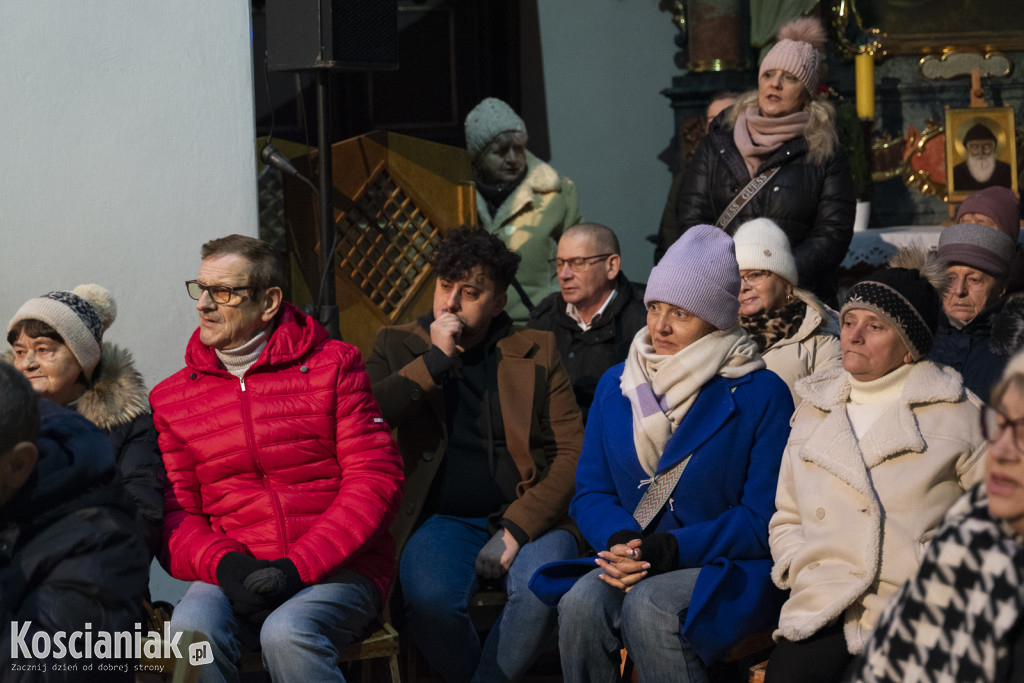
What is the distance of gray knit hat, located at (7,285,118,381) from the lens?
10.9 ft

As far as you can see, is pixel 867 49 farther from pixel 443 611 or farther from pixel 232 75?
pixel 443 611

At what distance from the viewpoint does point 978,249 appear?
3959 millimetres

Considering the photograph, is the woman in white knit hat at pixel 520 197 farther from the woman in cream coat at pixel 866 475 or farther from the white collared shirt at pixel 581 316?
the woman in cream coat at pixel 866 475

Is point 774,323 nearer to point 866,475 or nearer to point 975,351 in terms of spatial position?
point 975,351

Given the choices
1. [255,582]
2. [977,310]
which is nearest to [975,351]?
[977,310]

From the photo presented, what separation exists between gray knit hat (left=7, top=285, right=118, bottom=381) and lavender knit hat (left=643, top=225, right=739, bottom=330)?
61.1 inches

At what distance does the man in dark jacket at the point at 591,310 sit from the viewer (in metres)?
4.24

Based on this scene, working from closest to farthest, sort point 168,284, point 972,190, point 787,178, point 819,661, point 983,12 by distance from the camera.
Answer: point 819,661 < point 168,284 < point 787,178 < point 972,190 < point 983,12

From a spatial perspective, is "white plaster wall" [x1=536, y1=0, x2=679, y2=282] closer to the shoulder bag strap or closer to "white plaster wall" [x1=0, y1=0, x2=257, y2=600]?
the shoulder bag strap

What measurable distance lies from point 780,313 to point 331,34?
2102 mm

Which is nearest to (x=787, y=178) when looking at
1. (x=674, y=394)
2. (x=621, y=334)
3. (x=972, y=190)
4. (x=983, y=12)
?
(x=621, y=334)

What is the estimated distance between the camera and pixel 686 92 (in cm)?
735

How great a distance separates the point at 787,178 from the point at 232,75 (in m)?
2.07

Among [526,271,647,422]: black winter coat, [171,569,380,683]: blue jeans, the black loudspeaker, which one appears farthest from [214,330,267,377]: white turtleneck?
the black loudspeaker
